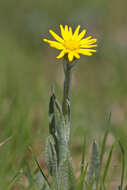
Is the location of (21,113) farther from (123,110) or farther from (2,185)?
(123,110)

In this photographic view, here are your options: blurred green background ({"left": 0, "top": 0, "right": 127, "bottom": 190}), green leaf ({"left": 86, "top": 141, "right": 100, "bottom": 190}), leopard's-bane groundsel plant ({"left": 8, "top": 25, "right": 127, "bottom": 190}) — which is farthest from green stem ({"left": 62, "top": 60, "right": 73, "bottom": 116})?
blurred green background ({"left": 0, "top": 0, "right": 127, "bottom": 190})

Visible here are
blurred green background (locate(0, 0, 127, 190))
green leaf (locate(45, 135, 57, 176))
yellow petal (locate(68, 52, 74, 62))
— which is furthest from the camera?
blurred green background (locate(0, 0, 127, 190))

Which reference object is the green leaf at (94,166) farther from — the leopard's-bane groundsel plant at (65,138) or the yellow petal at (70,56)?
the yellow petal at (70,56)

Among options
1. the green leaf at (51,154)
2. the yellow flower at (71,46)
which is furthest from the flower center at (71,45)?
the green leaf at (51,154)

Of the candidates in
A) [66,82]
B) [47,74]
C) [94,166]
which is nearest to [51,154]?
[94,166]

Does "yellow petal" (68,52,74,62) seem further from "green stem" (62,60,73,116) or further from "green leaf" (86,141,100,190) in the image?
"green leaf" (86,141,100,190)

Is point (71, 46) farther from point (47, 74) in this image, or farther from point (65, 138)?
point (47, 74)
